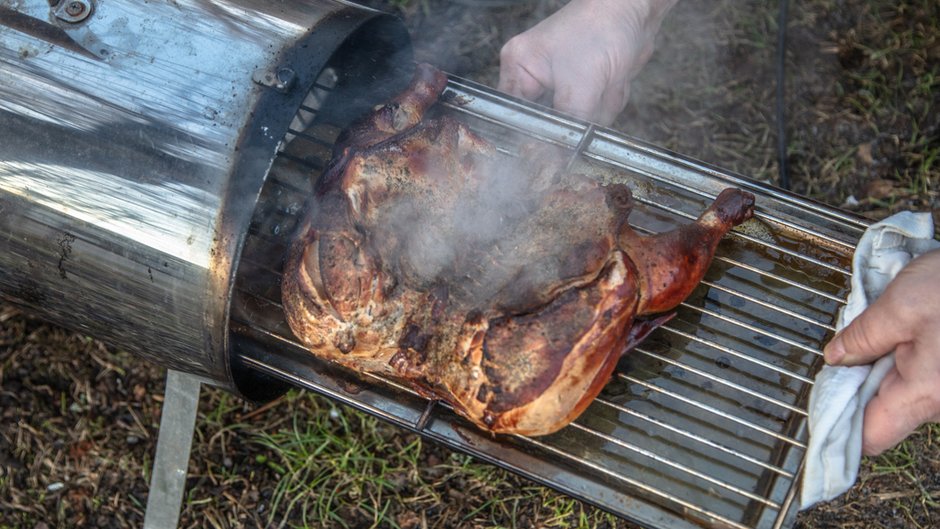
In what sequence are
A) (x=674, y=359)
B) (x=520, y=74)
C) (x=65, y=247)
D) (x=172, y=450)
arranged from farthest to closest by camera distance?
1. (x=520, y=74)
2. (x=172, y=450)
3. (x=674, y=359)
4. (x=65, y=247)

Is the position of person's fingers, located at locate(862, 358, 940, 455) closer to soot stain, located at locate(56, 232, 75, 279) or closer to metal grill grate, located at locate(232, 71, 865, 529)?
metal grill grate, located at locate(232, 71, 865, 529)

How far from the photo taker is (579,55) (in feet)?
10.5

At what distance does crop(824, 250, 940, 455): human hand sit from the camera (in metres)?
2.21

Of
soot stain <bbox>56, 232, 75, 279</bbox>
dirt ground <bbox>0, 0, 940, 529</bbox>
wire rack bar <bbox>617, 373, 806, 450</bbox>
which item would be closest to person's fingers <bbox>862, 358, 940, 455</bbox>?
wire rack bar <bbox>617, 373, 806, 450</bbox>

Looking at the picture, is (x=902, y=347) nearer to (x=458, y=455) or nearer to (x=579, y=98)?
(x=579, y=98)

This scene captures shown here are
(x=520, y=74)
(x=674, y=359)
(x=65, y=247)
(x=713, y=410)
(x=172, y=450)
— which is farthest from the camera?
(x=520, y=74)

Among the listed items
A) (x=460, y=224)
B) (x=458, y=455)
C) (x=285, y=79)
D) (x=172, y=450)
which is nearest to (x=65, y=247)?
(x=285, y=79)

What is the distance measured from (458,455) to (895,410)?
6.09 feet

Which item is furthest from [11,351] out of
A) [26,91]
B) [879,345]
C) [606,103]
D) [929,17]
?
[929,17]

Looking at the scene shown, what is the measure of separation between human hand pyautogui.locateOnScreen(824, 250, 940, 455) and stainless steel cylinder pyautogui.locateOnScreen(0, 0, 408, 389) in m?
1.90

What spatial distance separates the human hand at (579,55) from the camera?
3.18 meters

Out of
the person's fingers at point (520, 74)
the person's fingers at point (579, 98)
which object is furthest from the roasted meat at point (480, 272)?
the person's fingers at point (520, 74)

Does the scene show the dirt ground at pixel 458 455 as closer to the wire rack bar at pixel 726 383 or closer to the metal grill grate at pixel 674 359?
the metal grill grate at pixel 674 359

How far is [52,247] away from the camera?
2.44 metres
